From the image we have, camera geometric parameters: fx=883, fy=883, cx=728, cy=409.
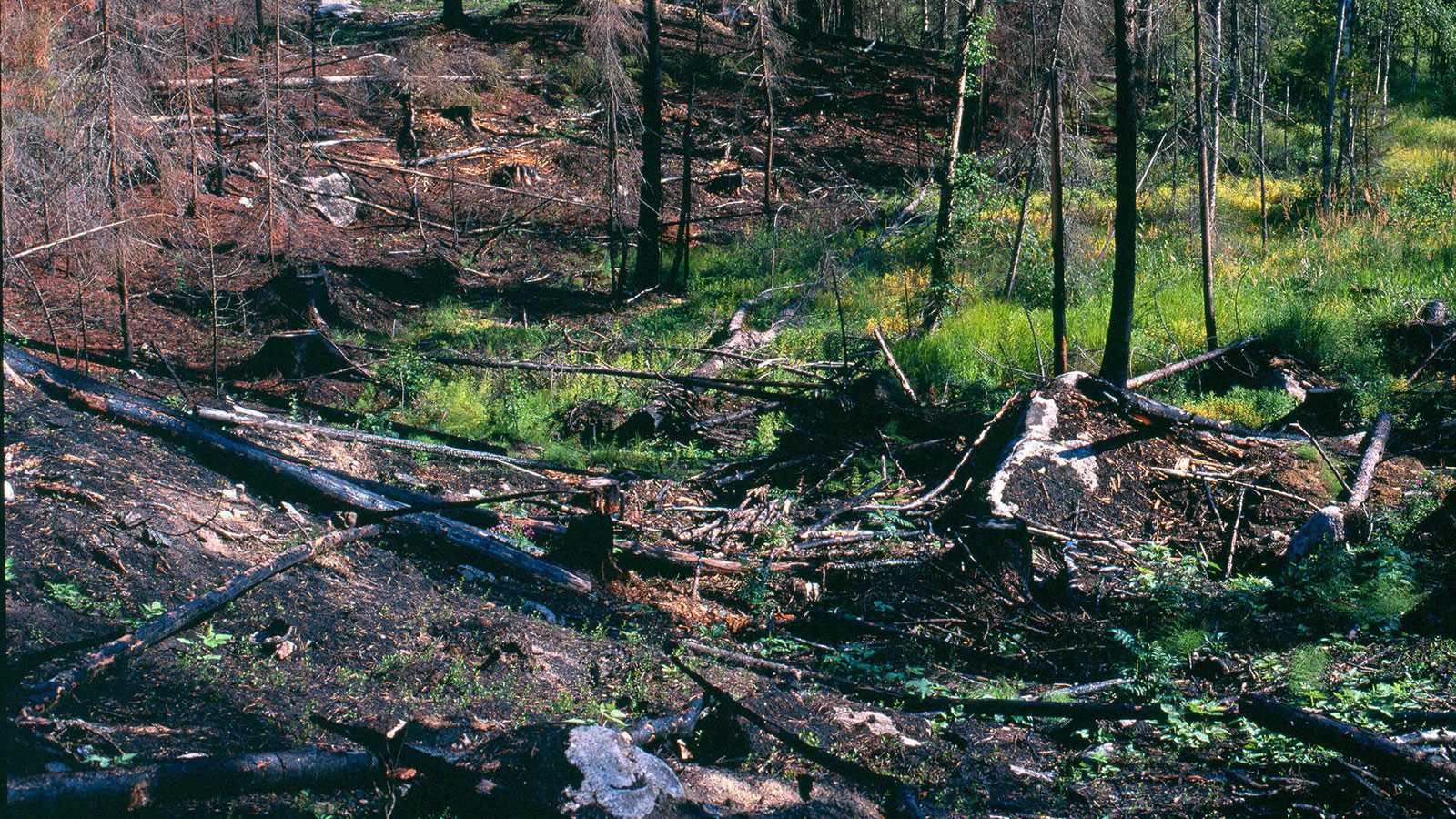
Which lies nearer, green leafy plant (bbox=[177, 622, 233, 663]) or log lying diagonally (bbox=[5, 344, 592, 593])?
green leafy plant (bbox=[177, 622, 233, 663])

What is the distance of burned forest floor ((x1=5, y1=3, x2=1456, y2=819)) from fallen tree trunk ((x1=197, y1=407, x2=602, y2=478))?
0.19 feet

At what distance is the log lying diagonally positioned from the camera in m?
7.18

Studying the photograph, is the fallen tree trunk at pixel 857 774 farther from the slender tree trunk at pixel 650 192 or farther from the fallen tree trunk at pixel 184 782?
the slender tree trunk at pixel 650 192

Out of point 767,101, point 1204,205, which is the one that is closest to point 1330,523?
point 1204,205

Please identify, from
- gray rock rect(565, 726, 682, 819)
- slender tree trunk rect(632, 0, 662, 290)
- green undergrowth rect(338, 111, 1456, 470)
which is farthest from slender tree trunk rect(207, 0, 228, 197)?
gray rock rect(565, 726, 682, 819)

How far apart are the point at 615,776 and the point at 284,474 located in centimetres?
492

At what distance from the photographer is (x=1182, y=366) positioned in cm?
1128

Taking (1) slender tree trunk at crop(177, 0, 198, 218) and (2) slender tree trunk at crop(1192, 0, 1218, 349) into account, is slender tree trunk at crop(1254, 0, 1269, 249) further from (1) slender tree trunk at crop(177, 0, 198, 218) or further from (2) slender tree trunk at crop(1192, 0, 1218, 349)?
(1) slender tree trunk at crop(177, 0, 198, 218)

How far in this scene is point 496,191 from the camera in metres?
21.1

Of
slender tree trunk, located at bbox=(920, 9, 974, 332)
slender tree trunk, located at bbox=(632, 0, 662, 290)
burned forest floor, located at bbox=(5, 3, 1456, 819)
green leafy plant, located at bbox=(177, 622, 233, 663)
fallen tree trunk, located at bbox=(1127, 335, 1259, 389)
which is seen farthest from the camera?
slender tree trunk, located at bbox=(632, 0, 662, 290)

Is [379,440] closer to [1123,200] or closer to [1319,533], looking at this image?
[1123,200]

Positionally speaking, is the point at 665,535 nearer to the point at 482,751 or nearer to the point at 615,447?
the point at 615,447

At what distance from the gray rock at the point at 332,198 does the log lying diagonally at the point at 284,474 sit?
433 inches

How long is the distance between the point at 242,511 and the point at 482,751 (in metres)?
3.93
